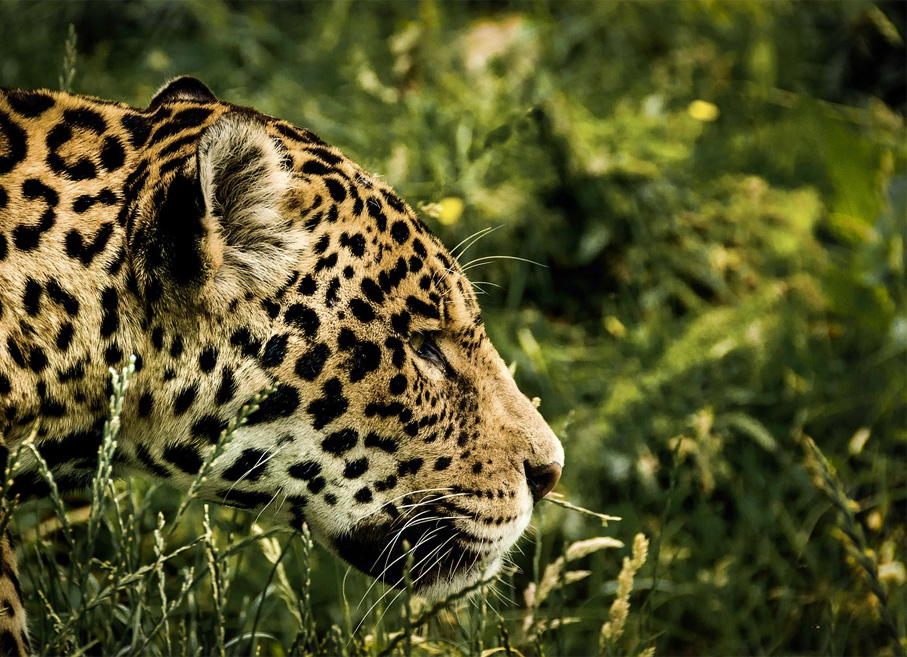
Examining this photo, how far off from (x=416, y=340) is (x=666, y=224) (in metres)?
2.79

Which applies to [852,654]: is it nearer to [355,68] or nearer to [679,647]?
[679,647]

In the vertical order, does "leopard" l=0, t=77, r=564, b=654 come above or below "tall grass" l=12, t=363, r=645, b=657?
above

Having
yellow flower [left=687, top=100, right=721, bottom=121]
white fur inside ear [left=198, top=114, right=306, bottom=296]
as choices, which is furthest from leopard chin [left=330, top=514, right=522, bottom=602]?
yellow flower [left=687, top=100, right=721, bottom=121]

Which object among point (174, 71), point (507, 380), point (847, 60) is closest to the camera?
point (507, 380)

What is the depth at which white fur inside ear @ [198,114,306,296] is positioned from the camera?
7.02 ft

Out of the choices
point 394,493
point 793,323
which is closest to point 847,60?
point 793,323

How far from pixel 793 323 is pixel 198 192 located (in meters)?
3.26

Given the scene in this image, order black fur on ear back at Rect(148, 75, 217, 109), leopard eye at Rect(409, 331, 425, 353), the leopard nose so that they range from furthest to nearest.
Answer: black fur on ear back at Rect(148, 75, 217, 109), the leopard nose, leopard eye at Rect(409, 331, 425, 353)

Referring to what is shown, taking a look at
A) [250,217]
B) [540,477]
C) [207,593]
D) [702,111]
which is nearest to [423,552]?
[540,477]

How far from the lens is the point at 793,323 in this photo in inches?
177

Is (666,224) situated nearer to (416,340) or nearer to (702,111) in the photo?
(702,111)

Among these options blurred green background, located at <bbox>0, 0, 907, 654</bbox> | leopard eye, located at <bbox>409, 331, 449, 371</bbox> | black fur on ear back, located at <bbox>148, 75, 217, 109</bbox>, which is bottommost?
blurred green background, located at <bbox>0, 0, 907, 654</bbox>

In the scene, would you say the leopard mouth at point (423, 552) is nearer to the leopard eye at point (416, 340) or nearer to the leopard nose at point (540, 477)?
the leopard nose at point (540, 477)

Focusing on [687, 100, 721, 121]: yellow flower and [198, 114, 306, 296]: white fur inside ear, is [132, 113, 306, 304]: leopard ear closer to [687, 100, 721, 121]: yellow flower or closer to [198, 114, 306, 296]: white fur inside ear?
[198, 114, 306, 296]: white fur inside ear
